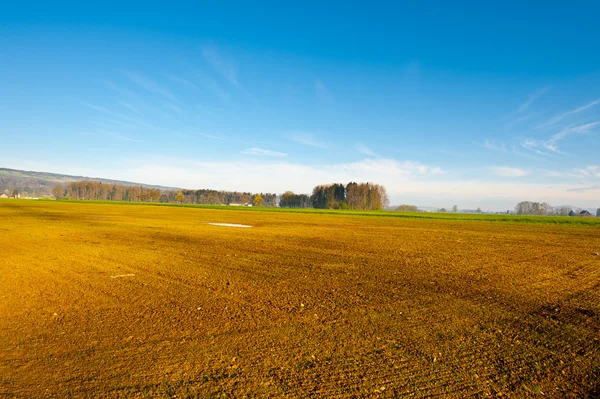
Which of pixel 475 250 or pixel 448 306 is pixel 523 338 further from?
pixel 475 250

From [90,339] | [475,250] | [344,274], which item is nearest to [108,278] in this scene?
[90,339]

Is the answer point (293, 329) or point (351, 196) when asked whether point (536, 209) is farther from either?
point (293, 329)

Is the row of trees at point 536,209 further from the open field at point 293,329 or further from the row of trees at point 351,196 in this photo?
the open field at point 293,329

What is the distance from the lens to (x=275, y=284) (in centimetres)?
963

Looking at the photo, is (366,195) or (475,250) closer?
(475,250)

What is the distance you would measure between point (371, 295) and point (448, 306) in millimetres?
1751

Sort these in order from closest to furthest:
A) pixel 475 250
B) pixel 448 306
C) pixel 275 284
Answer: pixel 448 306
pixel 275 284
pixel 475 250

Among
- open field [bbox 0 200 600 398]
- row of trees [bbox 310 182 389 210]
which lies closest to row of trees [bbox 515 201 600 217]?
row of trees [bbox 310 182 389 210]

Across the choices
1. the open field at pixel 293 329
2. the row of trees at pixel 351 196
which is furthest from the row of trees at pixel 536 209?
the open field at pixel 293 329

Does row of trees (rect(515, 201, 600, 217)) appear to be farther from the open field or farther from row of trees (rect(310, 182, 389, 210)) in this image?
the open field

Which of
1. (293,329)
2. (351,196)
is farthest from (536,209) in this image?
(293,329)

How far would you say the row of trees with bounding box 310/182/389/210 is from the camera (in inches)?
6289

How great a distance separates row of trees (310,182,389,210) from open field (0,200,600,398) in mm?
139509

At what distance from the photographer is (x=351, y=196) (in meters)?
168
